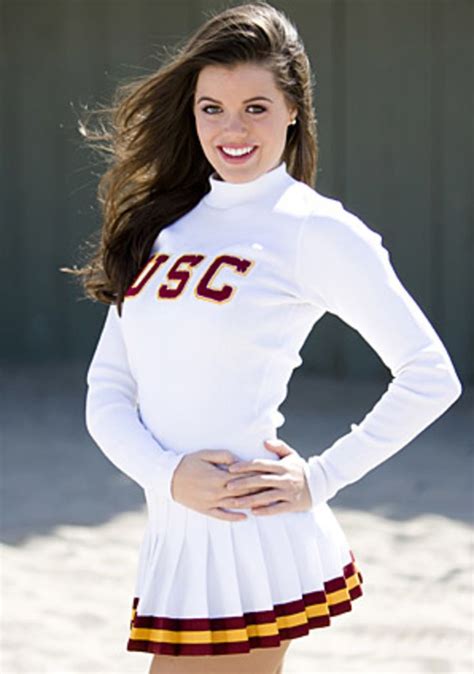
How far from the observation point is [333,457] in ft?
6.35

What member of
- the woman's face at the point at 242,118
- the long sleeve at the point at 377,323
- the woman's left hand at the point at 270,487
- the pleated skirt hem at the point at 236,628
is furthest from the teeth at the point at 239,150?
the pleated skirt hem at the point at 236,628

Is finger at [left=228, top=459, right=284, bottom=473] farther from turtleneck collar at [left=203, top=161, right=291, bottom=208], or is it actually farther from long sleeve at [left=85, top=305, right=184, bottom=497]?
turtleneck collar at [left=203, top=161, right=291, bottom=208]

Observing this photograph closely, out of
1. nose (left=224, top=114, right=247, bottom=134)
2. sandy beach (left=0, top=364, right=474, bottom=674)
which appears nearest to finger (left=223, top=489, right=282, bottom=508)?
nose (left=224, top=114, right=247, bottom=134)

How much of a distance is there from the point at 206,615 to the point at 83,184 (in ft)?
19.2

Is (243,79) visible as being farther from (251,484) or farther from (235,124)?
(251,484)

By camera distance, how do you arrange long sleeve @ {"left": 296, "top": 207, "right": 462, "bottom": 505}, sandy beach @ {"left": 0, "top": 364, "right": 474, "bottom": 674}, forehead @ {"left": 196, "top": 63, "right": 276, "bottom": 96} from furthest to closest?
1. sandy beach @ {"left": 0, "top": 364, "right": 474, "bottom": 674}
2. forehead @ {"left": 196, "top": 63, "right": 276, "bottom": 96}
3. long sleeve @ {"left": 296, "top": 207, "right": 462, "bottom": 505}

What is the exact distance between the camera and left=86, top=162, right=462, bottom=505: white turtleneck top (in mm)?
1879

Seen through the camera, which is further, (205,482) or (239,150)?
(239,150)

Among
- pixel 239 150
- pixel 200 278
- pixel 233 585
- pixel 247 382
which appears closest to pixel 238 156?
pixel 239 150

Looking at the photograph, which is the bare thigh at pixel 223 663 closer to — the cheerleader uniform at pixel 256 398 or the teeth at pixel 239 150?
the cheerleader uniform at pixel 256 398

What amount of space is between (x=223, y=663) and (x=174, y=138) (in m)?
0.80

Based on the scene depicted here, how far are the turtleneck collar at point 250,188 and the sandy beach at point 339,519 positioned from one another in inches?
70.9

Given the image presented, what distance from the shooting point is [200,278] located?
76.2 inches

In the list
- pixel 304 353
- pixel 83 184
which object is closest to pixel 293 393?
pixel 304 353
